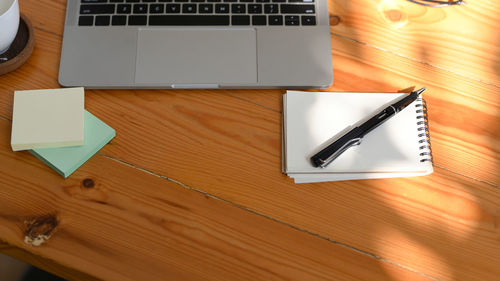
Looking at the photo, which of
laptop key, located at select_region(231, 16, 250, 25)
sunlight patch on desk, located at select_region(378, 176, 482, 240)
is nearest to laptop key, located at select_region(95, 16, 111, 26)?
laptop key, located at select_region(231, 16, 250, 25)

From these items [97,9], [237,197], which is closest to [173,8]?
[97,9]

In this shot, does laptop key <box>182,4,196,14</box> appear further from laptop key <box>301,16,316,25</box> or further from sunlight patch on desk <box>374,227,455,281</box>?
sunlight patch on desk <box>374,227,455,281</box>

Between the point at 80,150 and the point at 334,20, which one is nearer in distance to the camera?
the point at 80,150

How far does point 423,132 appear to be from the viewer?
73cm

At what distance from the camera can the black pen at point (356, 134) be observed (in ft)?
Answer: 2.26

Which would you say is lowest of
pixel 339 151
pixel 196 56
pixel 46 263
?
pixel 46 263

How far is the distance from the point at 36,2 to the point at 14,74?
5.6 inches

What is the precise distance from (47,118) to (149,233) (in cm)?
22

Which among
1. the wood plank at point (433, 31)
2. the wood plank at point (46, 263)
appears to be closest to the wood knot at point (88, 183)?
the wood plank at point (46, 263)

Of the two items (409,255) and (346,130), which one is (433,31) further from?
(409,255)

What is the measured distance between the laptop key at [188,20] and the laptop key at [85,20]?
0.32 ft

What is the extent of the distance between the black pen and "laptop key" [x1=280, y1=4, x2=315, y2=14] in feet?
0.70

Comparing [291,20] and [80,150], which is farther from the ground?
[291,20]

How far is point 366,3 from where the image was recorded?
2.70 ft
